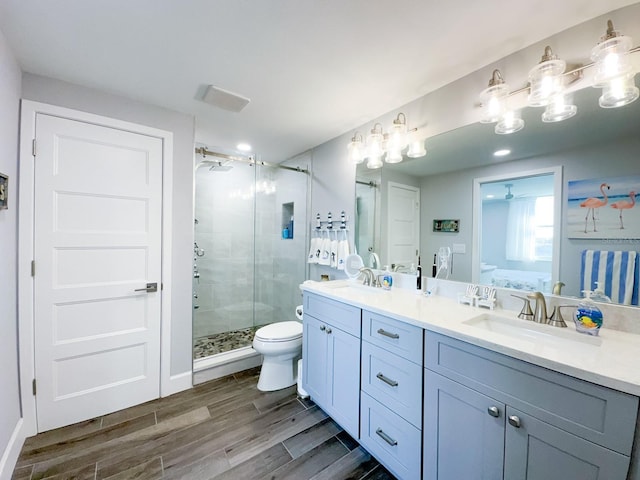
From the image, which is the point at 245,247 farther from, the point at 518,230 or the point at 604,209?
the point at 604,209

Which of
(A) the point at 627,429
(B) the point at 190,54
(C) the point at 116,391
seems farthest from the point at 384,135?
(C) the point at 116,391

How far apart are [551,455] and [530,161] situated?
1343mm

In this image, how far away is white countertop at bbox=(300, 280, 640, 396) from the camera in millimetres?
815

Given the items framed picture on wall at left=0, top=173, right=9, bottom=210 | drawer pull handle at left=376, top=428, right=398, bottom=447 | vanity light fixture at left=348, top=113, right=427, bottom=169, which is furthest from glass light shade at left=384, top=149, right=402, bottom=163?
framed picture on wall at left=0, top=173, right=9, bottom=210

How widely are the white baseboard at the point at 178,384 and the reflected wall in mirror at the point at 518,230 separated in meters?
2.41

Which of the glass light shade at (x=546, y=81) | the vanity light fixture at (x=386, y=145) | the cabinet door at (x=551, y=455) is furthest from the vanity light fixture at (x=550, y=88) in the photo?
the cabinet door at (x=551, y=455)

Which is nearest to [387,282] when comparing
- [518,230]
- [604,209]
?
[518,230]

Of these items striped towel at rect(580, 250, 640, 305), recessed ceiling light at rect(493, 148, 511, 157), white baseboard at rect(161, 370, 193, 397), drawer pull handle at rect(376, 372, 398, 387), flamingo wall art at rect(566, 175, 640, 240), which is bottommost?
white baseboard at rect(161, 370, 193, 397)

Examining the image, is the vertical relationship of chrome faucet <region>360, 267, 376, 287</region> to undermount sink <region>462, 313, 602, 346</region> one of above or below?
above

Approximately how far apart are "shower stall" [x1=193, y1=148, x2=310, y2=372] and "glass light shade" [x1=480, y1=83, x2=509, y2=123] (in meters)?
1.96

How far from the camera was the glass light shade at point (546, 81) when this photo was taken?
1.24 metres

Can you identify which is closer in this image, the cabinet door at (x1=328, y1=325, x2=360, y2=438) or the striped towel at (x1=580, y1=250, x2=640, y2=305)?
the striped towel at (x1=580, y1=250, x2=640, y2=305)

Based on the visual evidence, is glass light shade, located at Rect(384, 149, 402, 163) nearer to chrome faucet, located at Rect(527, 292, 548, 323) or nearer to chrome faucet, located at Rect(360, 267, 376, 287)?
chrome faucet, located at Rect(360, 267, 376, 287)

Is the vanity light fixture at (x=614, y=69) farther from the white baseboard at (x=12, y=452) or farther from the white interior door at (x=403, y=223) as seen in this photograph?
the white baseboard at (x=12, y=452)
